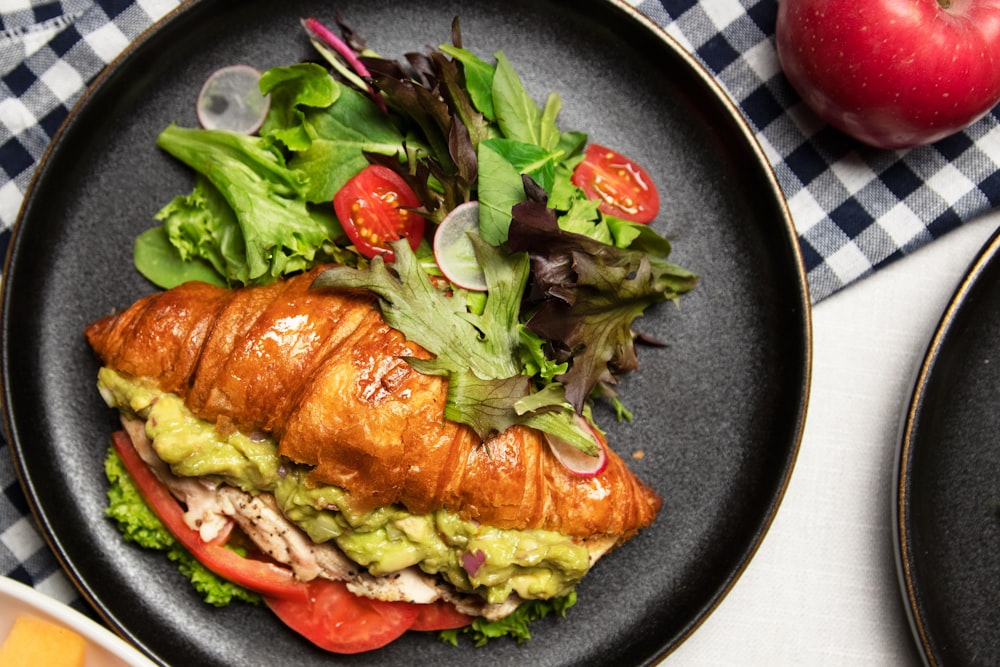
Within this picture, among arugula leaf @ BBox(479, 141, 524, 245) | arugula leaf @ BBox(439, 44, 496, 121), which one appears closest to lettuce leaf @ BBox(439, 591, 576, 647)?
arugula leaf @ BBox(479, 141, 524, 245)

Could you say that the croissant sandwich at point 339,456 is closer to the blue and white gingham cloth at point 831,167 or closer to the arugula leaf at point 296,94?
the arugula leaf at point 296,94

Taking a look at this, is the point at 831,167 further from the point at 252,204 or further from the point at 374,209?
the point at 252,204

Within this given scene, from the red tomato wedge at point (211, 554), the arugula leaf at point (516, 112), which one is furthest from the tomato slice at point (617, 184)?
the red tomato wedge at point (211, 554)

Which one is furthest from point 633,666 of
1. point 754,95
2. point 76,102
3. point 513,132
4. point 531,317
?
point 76,102

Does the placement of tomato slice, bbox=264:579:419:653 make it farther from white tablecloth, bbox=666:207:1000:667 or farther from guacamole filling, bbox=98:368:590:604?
A: white tablecloth, bbox=666:207:1000:667

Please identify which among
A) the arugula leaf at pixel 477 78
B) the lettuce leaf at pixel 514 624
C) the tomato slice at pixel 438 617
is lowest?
the lettuce leaf at pixel 514 624

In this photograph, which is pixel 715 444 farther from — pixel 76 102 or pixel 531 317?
pixel 76 102

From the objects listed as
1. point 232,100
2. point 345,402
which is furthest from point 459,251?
point 232,100
